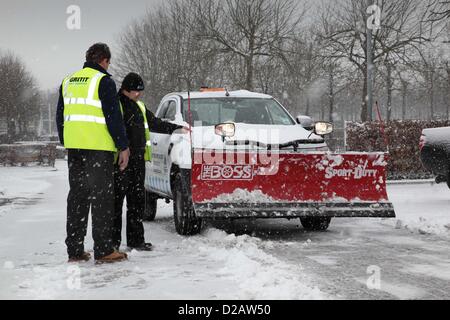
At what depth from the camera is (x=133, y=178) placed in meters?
6.75

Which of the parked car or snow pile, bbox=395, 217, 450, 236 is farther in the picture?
the parked car

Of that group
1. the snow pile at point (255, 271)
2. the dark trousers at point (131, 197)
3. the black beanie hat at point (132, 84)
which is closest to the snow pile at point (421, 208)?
the snow pile at point (255, 271)

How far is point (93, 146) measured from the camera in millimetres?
5848

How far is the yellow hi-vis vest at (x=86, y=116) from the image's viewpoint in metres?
5.84

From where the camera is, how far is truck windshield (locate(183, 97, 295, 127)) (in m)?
8.56

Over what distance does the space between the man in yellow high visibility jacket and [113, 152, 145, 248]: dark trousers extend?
1.76ft

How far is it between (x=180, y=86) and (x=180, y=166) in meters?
23.3

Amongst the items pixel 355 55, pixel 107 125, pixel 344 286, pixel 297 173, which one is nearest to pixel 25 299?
pixel 107 125

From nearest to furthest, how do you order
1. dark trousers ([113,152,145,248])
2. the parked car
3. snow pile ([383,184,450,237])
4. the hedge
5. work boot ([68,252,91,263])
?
1. work boot ([68,252,91,263])
2. dark trousers ([113,152,145,248])
3. snow pile ([383,184,450,237])
4. the parked car
5. the hedge

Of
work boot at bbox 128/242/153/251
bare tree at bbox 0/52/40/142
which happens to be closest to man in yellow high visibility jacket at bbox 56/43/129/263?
work boot at bbox 128/242/153/251

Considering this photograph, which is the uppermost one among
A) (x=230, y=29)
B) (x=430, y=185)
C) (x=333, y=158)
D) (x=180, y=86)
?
(x=230, y=29)

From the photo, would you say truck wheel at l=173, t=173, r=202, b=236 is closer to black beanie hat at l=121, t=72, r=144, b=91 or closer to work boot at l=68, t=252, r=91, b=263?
black beanie hat at l=121, t=72, r=144, b=91

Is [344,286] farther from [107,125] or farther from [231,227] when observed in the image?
[231,227]

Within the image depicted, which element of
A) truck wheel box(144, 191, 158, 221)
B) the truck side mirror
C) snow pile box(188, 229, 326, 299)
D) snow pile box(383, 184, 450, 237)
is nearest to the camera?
snow pile box(188, 229, 326, 299)
